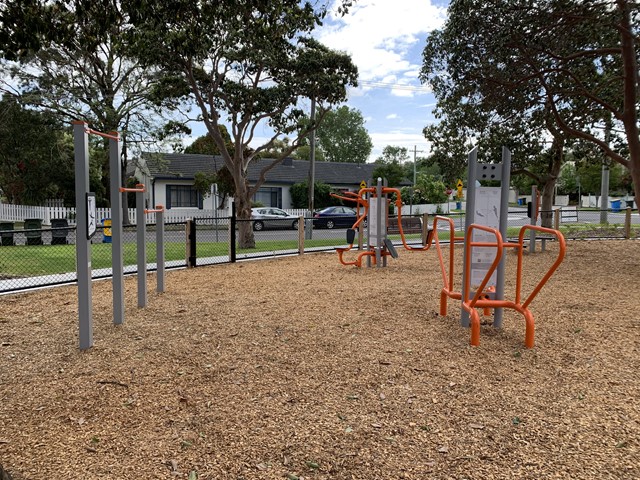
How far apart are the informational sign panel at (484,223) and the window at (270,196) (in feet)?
105

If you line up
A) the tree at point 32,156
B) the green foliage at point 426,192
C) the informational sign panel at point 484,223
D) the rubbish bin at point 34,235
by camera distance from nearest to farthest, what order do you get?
the informational sign panel at point 484,223, the rubbish bin at point 34,235, the tree at point 32,156, the green foliage at point 426,192

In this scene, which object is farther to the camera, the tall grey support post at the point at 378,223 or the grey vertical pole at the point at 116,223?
the tall grey support post at the point at 378,223

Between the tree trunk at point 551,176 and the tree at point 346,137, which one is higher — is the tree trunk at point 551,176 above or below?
below

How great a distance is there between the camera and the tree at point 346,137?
74.5 m

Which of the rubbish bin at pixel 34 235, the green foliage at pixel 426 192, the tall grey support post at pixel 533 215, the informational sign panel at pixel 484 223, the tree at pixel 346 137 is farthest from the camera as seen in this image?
the tree at pixel 346 137

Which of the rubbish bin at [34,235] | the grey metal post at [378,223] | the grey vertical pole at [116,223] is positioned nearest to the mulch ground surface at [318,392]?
the grey vertical pole at [116,223]

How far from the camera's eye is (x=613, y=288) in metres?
7.66

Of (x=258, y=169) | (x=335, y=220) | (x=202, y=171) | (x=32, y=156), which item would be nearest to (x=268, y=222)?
(x=335, y=220)

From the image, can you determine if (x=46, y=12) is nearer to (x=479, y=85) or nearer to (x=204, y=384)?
(x=204, y=384)

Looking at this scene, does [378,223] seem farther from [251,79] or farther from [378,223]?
[251,79]

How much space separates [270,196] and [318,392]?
34.3m

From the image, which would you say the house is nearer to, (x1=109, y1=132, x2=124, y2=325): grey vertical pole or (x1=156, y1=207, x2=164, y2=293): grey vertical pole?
(x1=156, y1=207, x2=164, y2=293): grey vertical pole

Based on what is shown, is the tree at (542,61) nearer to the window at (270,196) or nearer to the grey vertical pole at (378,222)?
the grey vertical pole at (378,222)

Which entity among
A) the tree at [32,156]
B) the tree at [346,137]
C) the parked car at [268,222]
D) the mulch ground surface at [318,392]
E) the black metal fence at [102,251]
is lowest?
the mulch ground surface at [318,392]
